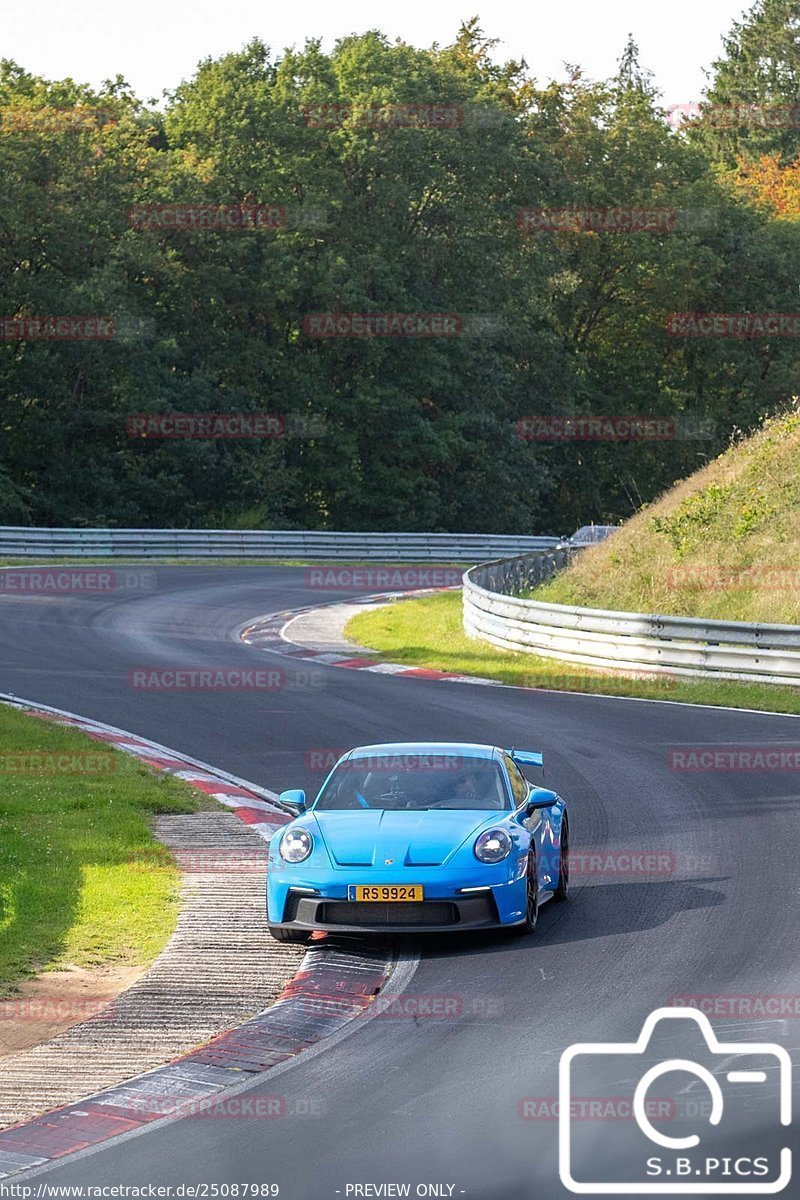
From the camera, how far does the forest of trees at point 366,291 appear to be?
5703cm

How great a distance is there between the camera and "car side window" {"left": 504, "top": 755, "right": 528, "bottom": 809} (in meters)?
12.1

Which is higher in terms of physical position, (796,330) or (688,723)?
(796,330)

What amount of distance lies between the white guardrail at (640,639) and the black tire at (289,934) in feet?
46.1

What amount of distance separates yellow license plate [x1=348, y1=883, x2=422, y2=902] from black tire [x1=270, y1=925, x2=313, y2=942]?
48cm

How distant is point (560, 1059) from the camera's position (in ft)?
27.3

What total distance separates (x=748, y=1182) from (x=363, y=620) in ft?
92.8

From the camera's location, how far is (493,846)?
1105 cm

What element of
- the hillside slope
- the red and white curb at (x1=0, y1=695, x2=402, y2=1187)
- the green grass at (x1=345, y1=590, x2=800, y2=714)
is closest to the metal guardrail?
the green grass at (x1=345, y1=590, x2=800, y2=714)

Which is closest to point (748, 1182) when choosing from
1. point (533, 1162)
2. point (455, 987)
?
point (533, 1162)

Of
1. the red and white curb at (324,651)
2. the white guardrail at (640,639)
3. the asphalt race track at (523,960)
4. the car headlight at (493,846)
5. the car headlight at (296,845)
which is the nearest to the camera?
the asphalt race track at (523,960)

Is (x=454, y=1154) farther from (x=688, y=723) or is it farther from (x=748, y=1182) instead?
(x=688, y=723)

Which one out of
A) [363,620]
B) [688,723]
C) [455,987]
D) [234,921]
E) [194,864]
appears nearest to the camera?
[455,987]

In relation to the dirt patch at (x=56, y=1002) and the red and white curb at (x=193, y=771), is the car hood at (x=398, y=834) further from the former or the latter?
the red and white curb at (x=193, y=771)

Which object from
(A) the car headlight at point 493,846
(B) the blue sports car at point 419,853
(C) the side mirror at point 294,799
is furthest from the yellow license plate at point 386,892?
(C) the side mirror at point 294,799
